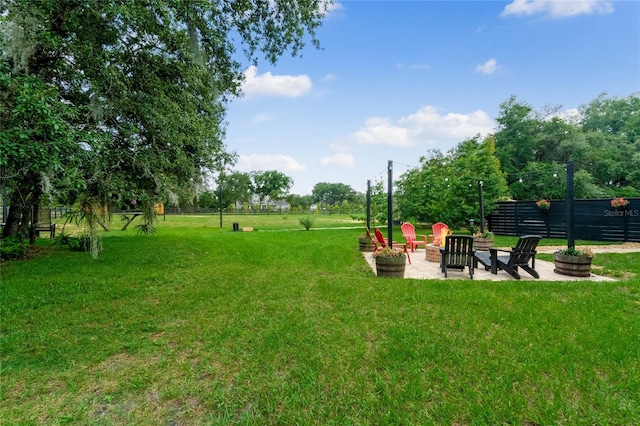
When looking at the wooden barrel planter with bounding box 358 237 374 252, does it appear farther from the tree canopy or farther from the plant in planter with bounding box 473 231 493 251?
the tree canopy

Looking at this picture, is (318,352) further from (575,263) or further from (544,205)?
(544,205)

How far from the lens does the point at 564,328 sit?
9.20ft

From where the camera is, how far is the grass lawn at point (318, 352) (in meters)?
1.78

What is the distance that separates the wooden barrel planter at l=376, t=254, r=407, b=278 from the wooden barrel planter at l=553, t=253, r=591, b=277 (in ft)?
9.44

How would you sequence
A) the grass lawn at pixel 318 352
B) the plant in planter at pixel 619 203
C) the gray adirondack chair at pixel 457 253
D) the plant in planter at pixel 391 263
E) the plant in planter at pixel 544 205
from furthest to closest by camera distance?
the plant in planter at pixel 544 205, the plant in planter at pixel 619 203, the gray adirondack chair at pixel 457 253, the plant in planter at pixel 391 263, the grass lawn at pixel 318 352

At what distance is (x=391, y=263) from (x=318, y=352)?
2.76 m

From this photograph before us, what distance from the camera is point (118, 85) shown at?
4504mm

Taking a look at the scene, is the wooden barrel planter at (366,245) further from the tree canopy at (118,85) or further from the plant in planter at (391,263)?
the tree canopy at (118,85)

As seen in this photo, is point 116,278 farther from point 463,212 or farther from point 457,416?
point 463,212

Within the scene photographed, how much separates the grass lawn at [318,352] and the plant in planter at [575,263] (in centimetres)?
64

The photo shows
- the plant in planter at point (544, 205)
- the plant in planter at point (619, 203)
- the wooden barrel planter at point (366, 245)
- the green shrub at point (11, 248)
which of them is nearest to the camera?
the green shrub at point (11, 248)

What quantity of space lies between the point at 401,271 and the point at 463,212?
9.06m

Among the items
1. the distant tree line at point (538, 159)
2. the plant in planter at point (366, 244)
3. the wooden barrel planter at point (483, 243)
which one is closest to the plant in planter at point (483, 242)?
the wooden barrel planter at point (483, 243)

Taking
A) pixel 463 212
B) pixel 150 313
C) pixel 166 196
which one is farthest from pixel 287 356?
pixel 463 212
